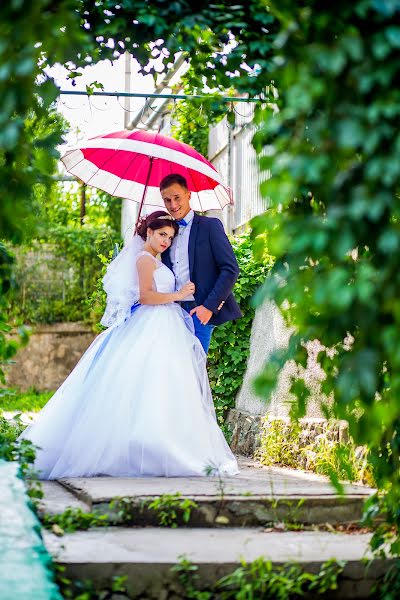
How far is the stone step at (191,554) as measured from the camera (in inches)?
131

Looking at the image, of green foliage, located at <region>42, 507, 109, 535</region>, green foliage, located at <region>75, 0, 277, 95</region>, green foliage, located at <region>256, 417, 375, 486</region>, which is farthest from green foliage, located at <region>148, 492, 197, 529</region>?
green foliage, located at <region>75, 0, 277, 95</region>

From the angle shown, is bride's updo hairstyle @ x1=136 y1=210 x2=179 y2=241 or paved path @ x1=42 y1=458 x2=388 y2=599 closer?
paved path @ x1=42 y1=458 x2=388 y2=599

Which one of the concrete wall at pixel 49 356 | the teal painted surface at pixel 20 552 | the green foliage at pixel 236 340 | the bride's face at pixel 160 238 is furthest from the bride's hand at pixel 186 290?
the concrete wall at pixel 49 356

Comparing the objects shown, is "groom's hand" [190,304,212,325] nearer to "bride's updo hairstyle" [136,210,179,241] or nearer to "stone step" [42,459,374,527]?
"bride's updo hairstyle" [136,210,179,241]

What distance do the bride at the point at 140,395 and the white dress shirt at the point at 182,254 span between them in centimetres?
12

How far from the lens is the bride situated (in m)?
5.23

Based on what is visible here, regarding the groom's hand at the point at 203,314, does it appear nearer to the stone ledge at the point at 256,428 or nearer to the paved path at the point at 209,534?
the stone ledge at the point at 256,428

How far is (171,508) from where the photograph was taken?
4102mm

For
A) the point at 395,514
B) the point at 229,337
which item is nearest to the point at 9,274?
the point at 395,514

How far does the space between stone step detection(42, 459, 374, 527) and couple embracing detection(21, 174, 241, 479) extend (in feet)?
1.63

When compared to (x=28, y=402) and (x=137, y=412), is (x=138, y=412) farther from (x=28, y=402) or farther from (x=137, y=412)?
(x=28, y=402)

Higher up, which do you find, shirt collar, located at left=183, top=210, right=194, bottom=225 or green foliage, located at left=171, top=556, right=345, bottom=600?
shirt collar, located at left=183, top=210, right=194, bottom=225

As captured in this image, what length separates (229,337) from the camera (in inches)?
304

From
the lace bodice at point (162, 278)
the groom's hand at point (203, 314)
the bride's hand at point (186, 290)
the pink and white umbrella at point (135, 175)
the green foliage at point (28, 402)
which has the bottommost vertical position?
the green foliage at point (28, 402)
